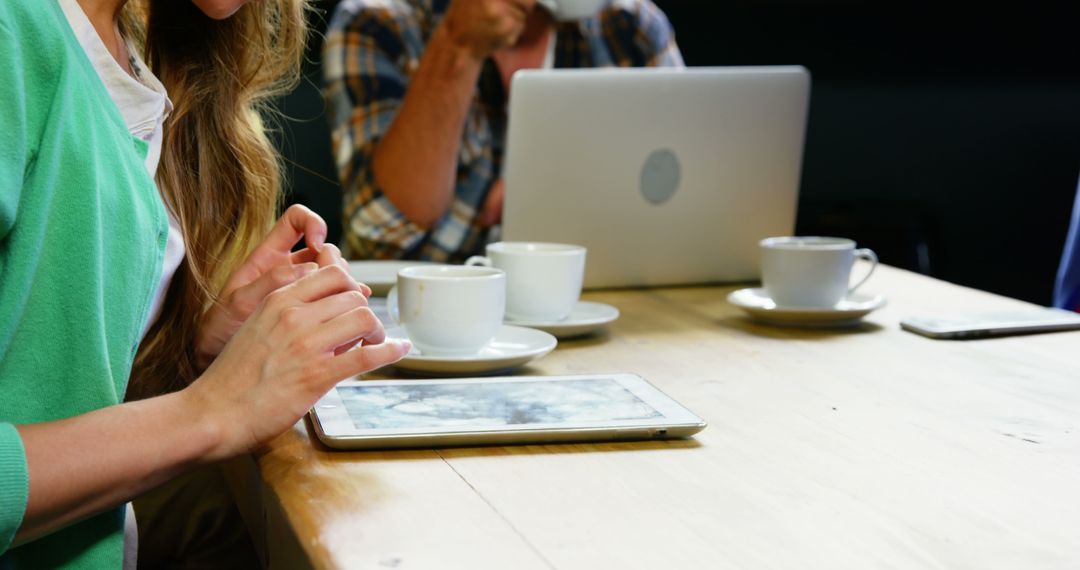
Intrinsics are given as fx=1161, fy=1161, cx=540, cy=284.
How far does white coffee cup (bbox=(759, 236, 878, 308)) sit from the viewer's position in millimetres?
1175

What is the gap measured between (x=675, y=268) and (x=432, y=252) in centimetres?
60

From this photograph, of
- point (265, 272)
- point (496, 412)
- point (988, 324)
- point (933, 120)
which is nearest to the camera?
point (496, 412)

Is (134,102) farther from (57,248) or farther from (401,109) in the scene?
(401,109)

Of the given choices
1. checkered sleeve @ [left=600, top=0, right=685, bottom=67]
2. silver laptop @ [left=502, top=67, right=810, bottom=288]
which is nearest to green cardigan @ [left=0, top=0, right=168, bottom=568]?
silver laptop @ [left=502, top=67, right=810, bottom=288]

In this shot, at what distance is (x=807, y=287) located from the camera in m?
1.18

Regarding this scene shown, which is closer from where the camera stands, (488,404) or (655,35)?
(488,404)

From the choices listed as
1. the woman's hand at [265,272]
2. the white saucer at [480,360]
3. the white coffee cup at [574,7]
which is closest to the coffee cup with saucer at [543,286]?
the white saucer at [480,360]

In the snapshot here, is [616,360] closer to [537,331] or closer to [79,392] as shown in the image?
[537,331]

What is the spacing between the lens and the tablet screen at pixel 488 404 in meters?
0.77

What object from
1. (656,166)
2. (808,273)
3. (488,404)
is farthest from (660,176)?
(488,404)

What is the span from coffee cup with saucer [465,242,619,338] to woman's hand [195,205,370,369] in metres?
0.21

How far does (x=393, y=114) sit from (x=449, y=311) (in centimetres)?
105

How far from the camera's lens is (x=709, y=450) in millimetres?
737

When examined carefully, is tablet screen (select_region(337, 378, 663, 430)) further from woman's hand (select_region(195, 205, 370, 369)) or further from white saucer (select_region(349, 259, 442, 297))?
white saucer (select_region(349, 259, 442, 297))
